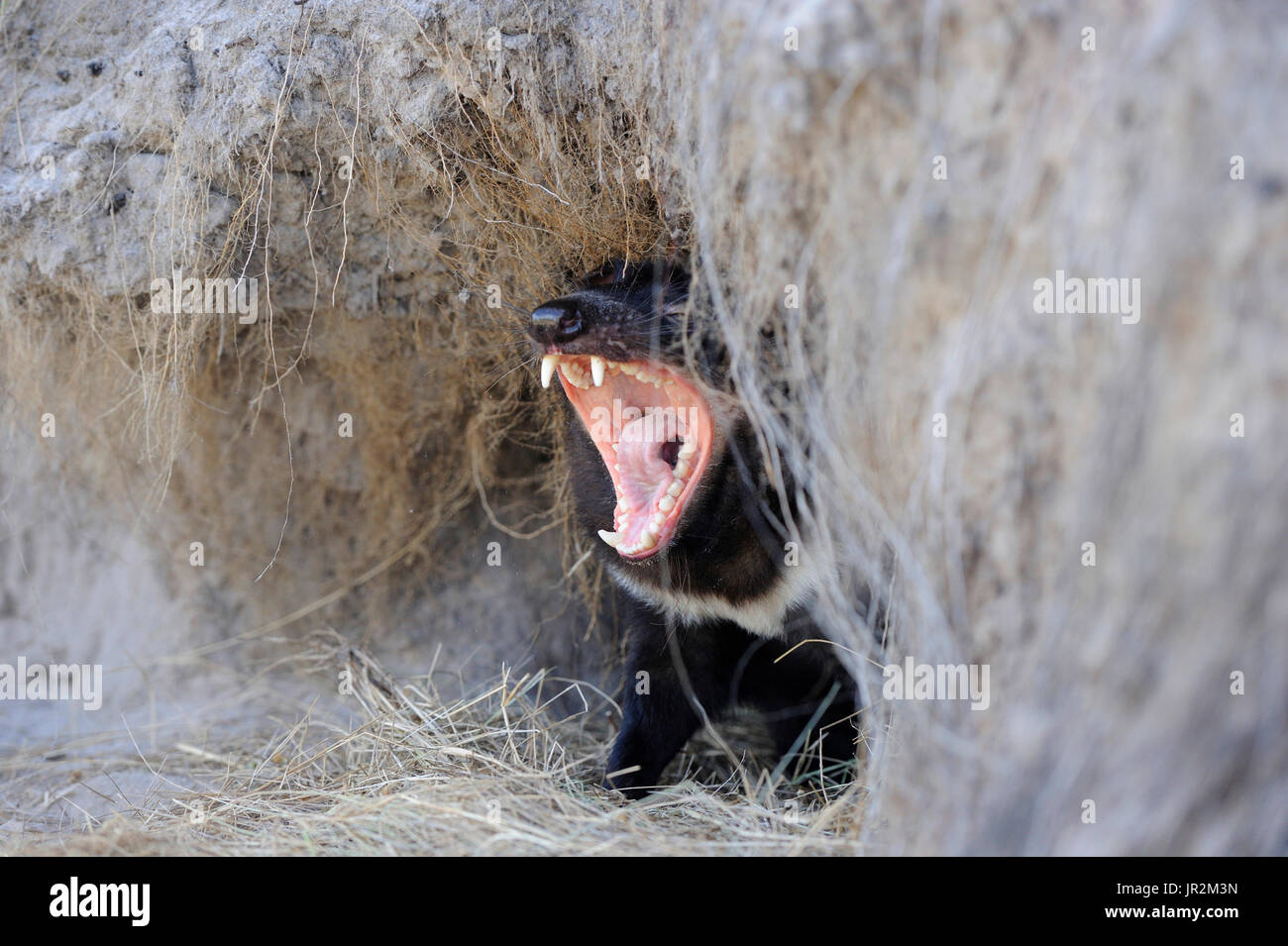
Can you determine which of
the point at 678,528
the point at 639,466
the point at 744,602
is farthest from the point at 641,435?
the point at 744,602

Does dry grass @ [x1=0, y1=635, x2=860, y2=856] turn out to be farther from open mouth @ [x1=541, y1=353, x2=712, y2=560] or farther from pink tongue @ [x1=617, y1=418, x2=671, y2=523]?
pink tongue @ [x1=617, y1=418, x2=671, y2=523]

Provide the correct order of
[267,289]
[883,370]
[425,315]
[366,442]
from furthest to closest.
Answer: [366,442], [425,315], [267,289], [883,370]

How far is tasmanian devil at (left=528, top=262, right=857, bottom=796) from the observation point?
2.78 meters

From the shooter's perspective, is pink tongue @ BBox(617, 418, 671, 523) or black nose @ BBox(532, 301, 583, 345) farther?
pink tongue @ BBox(617, 418, 671, 523)

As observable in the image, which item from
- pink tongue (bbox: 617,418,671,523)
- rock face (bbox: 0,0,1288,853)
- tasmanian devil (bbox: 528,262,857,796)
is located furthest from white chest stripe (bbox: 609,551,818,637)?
pink tongue (bbox: 617,418,671,523)

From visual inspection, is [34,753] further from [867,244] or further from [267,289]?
[867,244]

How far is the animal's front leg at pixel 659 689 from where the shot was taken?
325 cm

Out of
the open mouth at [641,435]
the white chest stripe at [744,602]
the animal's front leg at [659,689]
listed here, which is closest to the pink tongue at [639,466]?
the open mouth at [641,435]

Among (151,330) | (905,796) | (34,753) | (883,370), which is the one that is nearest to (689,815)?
(905,796)

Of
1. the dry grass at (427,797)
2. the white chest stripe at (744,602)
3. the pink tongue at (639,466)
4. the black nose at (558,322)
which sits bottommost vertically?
the dry grass at (427,797)

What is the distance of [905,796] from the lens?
199 centimetres

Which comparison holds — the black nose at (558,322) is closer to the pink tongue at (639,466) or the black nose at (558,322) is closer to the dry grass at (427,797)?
the pink tongue at (639,466)

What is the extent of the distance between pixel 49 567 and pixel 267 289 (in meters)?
1.83

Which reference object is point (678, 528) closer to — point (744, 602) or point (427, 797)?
point (744, 602)
